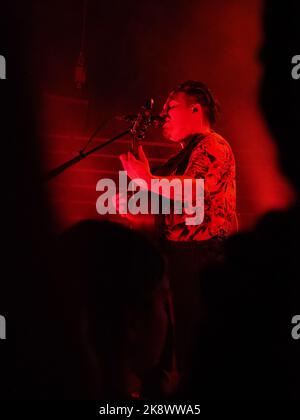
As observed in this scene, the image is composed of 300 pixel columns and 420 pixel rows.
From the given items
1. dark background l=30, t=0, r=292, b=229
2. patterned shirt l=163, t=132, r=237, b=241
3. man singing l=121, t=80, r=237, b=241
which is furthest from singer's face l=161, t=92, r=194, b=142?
dark background l=30, t=0, r=292, b=229

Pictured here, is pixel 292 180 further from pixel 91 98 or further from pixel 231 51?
pixel 91 98

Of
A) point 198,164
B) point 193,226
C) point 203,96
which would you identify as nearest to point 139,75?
point 203,96

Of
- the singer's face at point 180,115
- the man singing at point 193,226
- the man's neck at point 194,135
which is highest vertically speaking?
the singer's face at point 180,115

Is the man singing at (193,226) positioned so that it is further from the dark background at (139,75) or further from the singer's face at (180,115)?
the dark background at (139,75)

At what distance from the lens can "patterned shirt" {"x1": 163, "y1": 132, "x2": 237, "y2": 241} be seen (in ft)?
7.93

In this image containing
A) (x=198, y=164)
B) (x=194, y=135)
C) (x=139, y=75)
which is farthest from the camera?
(x=139, y=75)

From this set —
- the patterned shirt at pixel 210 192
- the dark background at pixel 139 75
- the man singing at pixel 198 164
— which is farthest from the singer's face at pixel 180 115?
the dark background at pixel 139 75

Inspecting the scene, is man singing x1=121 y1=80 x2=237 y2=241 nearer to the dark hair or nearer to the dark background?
the dark hair

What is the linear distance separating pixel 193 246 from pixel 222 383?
2.12 ft

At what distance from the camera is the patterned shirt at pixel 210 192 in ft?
7.93

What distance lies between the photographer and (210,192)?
244 centimetres

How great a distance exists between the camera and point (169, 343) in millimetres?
2268

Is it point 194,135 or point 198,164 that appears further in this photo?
point 194,135

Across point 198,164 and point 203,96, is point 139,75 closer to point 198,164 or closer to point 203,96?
point 203,96
